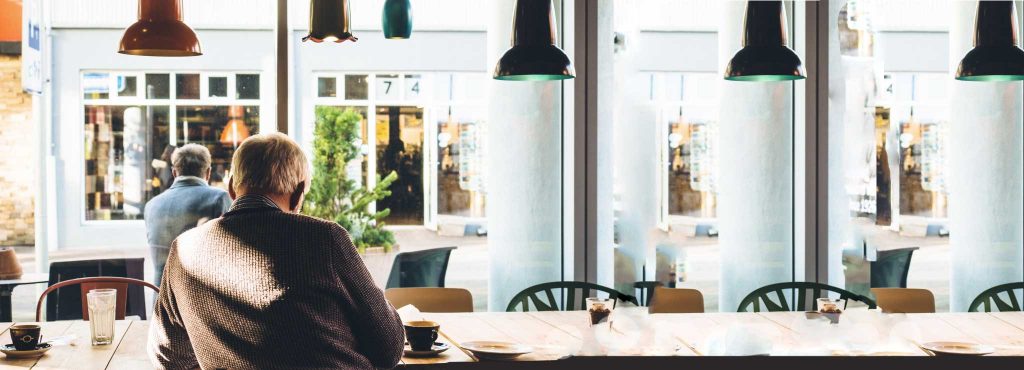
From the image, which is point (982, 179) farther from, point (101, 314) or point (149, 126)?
point (149, 126)

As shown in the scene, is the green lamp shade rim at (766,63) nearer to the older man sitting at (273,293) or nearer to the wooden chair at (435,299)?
the wooden chair at (435,299)

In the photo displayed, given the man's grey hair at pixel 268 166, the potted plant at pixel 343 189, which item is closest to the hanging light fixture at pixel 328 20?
the man's grey hair at pixel 268 166

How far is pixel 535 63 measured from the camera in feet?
10.5

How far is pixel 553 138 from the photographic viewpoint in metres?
5.21

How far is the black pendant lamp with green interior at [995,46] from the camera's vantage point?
3322mm

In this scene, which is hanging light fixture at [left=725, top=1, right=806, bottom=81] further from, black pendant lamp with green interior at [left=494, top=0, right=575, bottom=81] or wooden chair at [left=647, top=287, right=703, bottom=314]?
wooden chair at [left=647, top=287, right=703, bottom=314]

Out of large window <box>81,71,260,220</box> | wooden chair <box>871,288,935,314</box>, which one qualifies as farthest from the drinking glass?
large window <box>81,71,260,220</box>

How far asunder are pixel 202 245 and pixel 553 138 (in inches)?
126

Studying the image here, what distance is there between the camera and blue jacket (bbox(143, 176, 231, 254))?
15.7 feet

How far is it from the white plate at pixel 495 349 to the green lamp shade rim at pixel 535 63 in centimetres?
91

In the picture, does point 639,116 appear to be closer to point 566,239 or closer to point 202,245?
point 566,239

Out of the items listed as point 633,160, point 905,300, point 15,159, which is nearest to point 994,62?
point 905,300

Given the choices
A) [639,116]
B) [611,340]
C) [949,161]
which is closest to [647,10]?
Answer: [639,116]

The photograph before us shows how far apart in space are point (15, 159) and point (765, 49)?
5.07 m
